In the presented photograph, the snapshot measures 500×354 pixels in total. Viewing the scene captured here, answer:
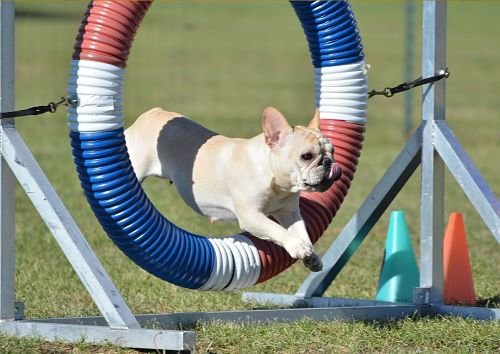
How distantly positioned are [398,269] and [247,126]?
390 inches

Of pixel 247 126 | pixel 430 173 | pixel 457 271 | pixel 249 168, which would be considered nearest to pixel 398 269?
Answer: pixel 457 271

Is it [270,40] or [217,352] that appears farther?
[270,40]

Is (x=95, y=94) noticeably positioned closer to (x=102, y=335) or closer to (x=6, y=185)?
(x=6, y=185)

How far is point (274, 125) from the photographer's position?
469cm

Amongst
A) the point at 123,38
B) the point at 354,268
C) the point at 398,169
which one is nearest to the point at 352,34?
the point at 398,169

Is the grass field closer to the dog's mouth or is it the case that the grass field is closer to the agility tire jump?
the agility tire jump

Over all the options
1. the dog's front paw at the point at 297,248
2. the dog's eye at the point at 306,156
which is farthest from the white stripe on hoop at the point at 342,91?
the dog's front paw at the point at 297,248

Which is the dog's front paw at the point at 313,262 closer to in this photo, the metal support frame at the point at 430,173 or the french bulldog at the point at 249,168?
the french bulldog at the point at 249,168

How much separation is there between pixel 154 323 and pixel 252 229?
617mm

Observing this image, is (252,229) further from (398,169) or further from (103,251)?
(103,251)

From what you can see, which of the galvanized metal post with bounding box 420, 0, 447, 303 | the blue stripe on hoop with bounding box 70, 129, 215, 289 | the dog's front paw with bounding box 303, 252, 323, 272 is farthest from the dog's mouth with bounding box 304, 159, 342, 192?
the galvanized metal post with bounding box 420, 0, 447, 303

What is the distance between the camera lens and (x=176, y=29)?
2902 cm

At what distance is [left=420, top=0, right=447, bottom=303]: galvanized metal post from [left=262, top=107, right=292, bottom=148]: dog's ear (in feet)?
3.93

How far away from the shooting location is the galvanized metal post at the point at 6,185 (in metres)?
4.75
